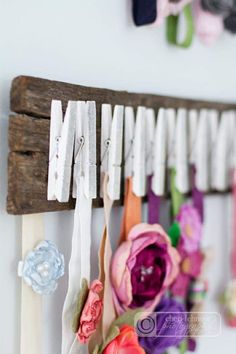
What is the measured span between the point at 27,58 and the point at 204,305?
45 centimetres

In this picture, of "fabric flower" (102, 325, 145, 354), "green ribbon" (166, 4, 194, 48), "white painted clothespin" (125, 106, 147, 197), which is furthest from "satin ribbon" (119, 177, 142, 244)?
"green ribbon" (166, 4, 194, 48)

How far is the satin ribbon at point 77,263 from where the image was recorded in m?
0.59

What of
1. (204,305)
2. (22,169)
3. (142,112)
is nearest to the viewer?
(22,169)

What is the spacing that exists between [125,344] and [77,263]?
4.2 inches

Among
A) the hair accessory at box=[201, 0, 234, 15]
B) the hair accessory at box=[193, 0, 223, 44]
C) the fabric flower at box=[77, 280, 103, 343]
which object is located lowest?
the fabric flower at box=[77, 280, 103, 343]

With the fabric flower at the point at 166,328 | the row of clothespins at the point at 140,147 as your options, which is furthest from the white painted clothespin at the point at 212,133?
the fabric flower at the point at 166,328

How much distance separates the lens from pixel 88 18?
2.11 feet

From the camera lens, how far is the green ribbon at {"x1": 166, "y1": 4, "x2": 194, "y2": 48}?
2.45 ft

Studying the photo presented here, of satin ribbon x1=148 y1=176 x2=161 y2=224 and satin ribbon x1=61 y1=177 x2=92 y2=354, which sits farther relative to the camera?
satin ribbon x1=148 y1=176 x2=161 y2=224

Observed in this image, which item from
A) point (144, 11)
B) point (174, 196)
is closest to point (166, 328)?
point (174, 196)

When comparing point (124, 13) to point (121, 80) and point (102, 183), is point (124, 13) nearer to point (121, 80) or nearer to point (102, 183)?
point (121, 80)

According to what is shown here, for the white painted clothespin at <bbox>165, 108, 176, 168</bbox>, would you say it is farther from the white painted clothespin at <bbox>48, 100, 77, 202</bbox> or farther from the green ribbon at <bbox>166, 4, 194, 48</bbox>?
the white painted clothespin at <bbox>48, 100, 77, 202</bbox>

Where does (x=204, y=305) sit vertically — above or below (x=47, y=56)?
below

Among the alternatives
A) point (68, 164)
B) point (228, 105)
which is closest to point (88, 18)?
point (68, 164)
